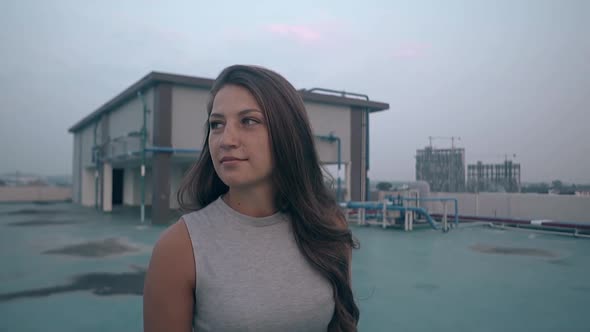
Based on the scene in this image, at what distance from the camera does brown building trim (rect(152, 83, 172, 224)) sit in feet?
36.1

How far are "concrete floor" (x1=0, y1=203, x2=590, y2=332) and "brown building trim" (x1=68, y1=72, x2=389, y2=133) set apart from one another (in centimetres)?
464

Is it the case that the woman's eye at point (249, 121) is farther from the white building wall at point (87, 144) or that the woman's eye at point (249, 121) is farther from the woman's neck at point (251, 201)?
the white building wall at point (87, 144)

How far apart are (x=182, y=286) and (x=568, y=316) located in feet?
13.6

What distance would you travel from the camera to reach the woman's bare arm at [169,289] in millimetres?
976

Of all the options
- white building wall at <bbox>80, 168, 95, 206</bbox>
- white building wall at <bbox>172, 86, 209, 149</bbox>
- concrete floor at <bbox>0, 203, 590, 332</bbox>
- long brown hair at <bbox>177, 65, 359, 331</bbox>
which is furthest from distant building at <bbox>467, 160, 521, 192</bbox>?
white building wall at <bbox>80, 168, 95, 206</bbox>

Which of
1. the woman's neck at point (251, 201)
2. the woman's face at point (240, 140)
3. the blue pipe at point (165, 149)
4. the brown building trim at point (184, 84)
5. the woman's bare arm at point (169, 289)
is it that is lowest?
the woman's bare arm at point (169, 289)

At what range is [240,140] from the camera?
109 centimetres

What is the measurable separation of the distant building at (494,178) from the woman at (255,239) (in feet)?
55.0

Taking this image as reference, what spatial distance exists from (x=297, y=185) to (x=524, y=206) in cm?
1397

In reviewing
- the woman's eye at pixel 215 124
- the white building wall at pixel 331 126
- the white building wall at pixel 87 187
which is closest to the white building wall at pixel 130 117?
the white building wall at pixel 331 126

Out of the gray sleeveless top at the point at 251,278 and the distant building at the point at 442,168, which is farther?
the distant building at the point at 442,168

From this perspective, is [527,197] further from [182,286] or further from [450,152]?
[182,286]

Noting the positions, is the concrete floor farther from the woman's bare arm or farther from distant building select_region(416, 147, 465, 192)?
distant building select_region(416, 147, 465, 192)

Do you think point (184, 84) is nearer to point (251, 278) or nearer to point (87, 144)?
point (251, 278)
